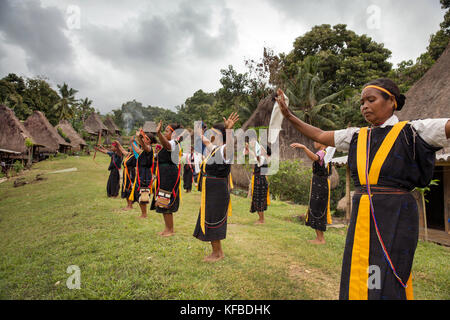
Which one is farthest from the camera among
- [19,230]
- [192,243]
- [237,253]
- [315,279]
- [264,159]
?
[264,159]

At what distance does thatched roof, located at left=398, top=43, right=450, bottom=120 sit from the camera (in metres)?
8.60

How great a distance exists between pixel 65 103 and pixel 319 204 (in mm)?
47427

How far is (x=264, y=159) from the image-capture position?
6719 mm

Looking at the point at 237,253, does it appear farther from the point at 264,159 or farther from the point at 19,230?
the point at 19,230

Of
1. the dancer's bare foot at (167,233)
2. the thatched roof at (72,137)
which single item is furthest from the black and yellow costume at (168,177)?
the thatched roof at (72,137)

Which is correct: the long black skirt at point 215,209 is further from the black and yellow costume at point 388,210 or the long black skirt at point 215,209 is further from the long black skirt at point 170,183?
the black and yellow costume at point 388,210

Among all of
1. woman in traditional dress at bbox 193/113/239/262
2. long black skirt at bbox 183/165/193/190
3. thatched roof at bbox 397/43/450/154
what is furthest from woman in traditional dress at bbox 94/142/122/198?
thatched roof at bbox 397/43/450/154

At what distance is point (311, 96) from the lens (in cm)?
2084

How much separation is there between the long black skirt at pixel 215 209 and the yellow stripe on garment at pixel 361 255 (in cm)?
206

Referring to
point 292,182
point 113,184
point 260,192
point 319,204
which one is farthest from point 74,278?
point 292,182

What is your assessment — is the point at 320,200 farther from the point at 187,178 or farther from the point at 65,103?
the point at 65,103

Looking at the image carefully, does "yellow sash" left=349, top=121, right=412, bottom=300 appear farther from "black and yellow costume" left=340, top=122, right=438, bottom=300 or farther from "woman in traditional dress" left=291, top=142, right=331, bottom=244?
"woman in traditional dress" left=291, top=142, right=331, bottom=244
